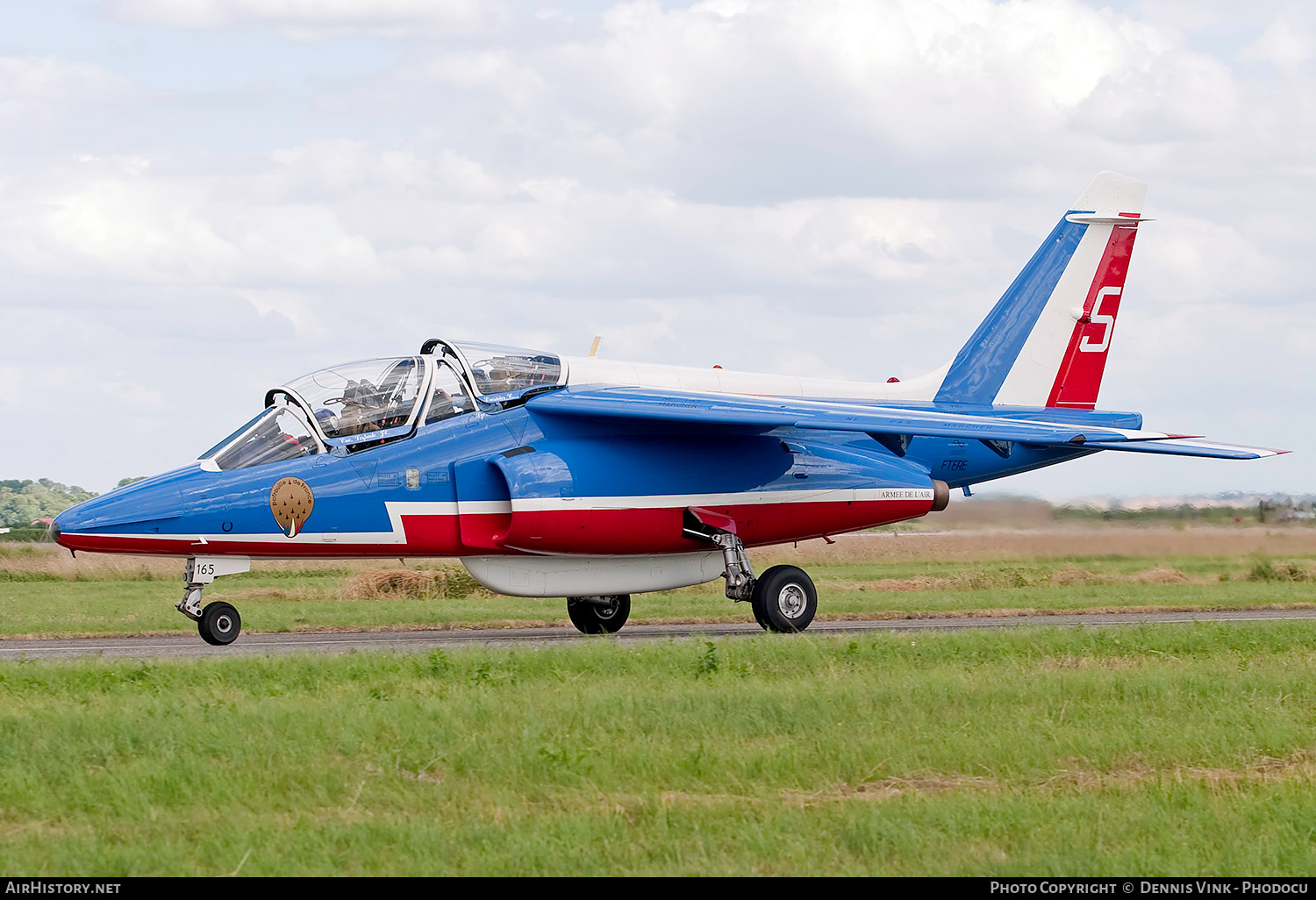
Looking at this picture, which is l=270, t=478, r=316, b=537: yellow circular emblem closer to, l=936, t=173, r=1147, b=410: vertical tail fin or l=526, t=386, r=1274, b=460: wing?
l=526, t=386, r=1274, b=460: wing

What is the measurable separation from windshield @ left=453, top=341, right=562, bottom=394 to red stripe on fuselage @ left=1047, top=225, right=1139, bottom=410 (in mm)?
8919

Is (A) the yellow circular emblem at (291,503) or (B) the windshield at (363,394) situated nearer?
(A) the yellow circular emblem at (291,503)

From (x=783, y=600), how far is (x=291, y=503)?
6433mm

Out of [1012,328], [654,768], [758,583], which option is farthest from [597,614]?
[654,768]

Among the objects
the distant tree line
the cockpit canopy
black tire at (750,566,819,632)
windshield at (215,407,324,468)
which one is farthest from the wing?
the distant tree line

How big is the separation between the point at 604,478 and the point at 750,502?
2.28m

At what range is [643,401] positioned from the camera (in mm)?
17344

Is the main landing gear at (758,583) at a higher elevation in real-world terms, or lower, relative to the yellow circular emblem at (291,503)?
lower

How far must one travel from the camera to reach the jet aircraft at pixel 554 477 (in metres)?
16.0

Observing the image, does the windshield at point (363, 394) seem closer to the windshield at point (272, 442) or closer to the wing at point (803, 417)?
the windshield at point (272, 442)

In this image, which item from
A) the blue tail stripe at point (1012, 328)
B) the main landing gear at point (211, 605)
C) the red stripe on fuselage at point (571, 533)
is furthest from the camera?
the blue tail stripe at point (1012, 328)

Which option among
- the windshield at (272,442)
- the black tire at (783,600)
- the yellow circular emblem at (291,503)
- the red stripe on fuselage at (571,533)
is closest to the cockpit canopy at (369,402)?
the windshield at (272,442)

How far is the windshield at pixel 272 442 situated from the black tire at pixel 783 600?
593 centimetres
